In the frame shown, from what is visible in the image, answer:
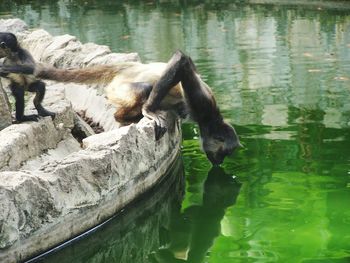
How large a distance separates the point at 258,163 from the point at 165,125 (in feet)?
4.00

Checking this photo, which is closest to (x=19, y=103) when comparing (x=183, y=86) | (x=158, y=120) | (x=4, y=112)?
(x=4, y=112)

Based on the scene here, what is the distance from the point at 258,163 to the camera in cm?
748

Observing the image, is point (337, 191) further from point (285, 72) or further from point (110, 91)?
point (285, 72)

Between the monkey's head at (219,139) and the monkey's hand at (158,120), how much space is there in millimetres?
516

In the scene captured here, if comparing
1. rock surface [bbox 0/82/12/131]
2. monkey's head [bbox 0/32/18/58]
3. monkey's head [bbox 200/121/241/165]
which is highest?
monkey's head [bbox 0/32/18/58]

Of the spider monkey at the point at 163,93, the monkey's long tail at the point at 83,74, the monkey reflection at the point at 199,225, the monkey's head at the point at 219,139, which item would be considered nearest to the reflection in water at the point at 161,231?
the monkey reflection at the point at 199,225

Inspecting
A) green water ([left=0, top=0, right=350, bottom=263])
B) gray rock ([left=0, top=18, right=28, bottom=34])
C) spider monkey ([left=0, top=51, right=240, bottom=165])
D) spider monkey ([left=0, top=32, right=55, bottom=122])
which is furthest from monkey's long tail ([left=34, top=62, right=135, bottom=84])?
gray rock ([left=0, top=18, right=28, bottom=34])

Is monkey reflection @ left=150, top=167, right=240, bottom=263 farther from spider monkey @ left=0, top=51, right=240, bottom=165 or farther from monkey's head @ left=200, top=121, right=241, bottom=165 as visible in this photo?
spider monkey @ left=0, top=51, right=240, bottom=165

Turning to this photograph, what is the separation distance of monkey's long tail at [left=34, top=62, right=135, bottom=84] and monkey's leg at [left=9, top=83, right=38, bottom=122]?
0.22m

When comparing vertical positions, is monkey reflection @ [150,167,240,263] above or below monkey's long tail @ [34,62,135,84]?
below

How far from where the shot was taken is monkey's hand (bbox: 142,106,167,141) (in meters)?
6.57

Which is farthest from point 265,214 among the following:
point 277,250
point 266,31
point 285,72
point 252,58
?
point 266,31

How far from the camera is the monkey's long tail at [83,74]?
263 inches

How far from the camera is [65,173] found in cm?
534
